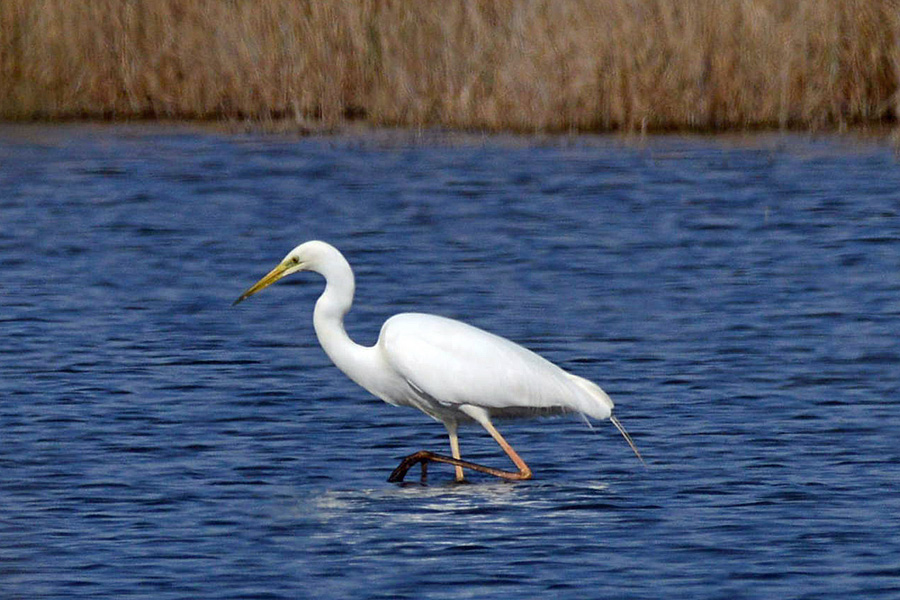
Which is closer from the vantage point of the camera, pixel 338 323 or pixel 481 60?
pixel 338 323

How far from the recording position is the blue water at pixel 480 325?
5.95 meters

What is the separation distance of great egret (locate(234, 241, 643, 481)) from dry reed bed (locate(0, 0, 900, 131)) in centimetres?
830

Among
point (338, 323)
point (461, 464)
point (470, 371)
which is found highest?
point (338, 323)

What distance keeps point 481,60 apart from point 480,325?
19.1 feet

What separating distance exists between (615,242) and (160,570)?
7.66 m

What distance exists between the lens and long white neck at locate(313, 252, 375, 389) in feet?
24.3

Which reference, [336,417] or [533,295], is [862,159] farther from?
[336,417]

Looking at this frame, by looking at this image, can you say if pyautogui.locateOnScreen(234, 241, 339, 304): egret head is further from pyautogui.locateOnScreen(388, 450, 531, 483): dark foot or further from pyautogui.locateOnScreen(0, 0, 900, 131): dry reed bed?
pyautogui.locateOnScreen(0, 0, 900, 131): dry reed bed

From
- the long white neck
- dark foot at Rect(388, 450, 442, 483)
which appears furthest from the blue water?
the long white neck

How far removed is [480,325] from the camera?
10.3m

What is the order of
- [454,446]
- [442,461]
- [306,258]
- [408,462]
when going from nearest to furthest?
[408,462]
[442,461]
[454,446]
[306,258]

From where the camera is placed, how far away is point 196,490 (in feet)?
22.5

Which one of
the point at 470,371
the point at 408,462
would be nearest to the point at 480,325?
the point at 470,371

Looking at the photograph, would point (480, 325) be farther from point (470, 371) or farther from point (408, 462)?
point (408, 462)
